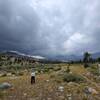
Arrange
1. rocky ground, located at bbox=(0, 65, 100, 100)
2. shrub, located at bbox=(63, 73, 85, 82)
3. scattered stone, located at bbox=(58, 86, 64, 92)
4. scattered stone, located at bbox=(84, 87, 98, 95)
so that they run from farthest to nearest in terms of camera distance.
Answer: shrub, located at bbox=(63, 73, 85, 82), scattered stone, located at bbox=(58, 86, 64, 92), scattered stone, located at bbox=(84, 87, 98, 95), rocky ground, located at bbox=(0, 65, 100, 100)

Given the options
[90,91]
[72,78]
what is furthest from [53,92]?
[72,78]

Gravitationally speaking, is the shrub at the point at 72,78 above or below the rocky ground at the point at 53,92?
above

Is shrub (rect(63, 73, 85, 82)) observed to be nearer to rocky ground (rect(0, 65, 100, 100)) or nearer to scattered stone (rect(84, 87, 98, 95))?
rocky ground (rect(0, 65, 100, 100))

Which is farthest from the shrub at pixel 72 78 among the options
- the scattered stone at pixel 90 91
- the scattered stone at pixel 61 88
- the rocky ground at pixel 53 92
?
the scattered stone at pixel 90 91

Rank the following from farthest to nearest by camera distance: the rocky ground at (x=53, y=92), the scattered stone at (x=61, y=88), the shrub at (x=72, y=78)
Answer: the shrub at (x=72, y=78) → the scattered stone at (x=61, y=88) → the rocky ground at (x=53, y=92)

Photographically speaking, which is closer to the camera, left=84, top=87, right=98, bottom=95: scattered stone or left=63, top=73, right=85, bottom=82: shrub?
left=84, top=87, right=98, bottom=95: scattered stone

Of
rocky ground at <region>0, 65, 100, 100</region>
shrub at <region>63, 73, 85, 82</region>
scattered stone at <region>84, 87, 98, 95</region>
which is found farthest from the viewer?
shrub at <region>63, 73, 85, 82</region>

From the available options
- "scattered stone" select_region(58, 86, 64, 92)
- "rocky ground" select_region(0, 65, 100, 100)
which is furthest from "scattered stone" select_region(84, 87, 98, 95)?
"scattered stone" select_region(58, 86, 64, 92)

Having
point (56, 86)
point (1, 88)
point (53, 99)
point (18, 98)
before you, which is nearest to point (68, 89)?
point (56, 86)

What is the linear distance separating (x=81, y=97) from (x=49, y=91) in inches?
101

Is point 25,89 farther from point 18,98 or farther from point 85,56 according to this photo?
point 85,56

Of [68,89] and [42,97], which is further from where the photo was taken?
[68,89]

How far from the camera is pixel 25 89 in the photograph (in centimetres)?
1603

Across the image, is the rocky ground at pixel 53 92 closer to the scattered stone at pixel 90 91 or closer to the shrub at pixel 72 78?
the scattered stone at pixel 90 91
